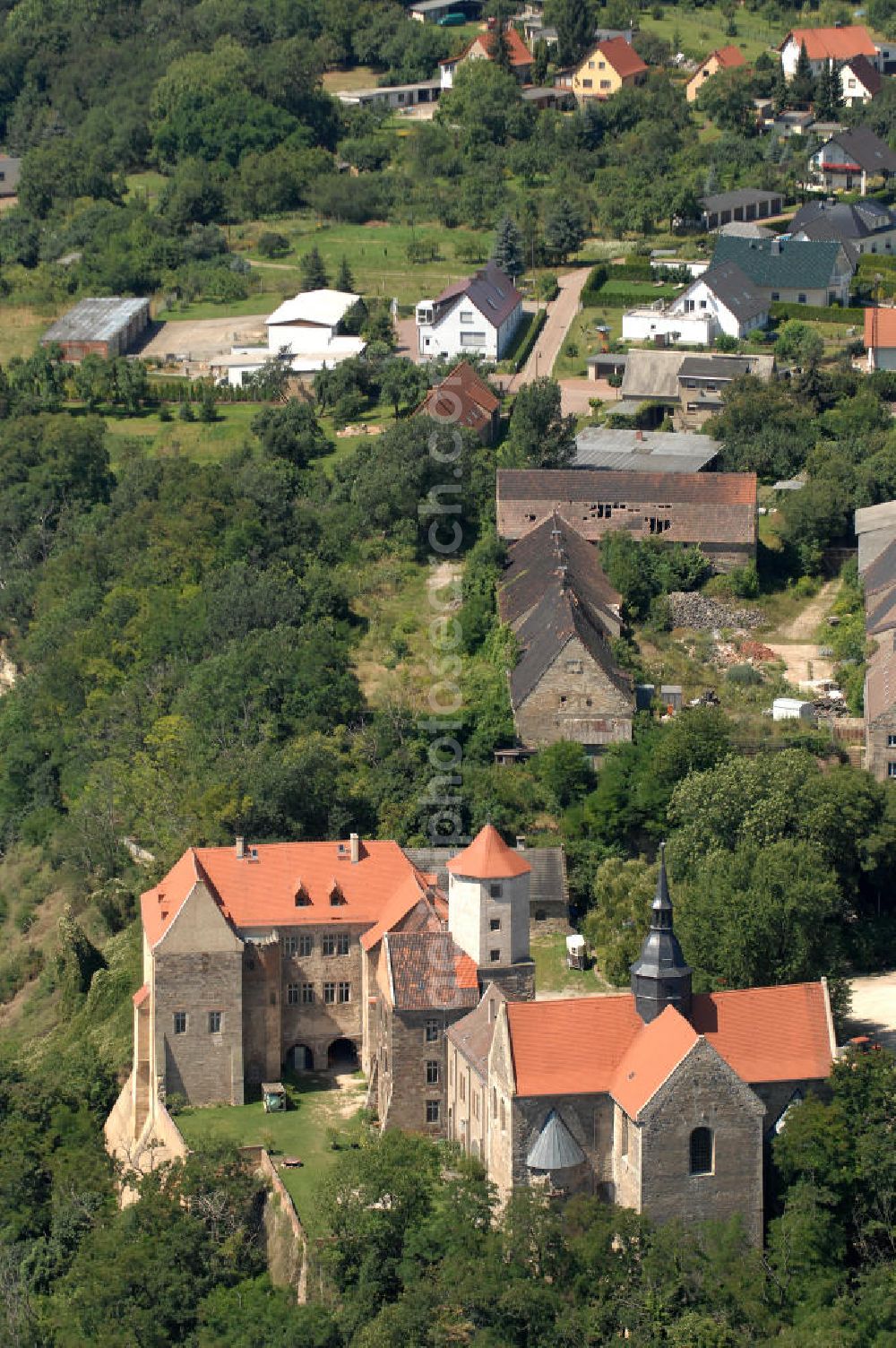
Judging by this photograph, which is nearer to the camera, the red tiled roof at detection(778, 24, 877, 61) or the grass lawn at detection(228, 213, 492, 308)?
the grass lawn at detection(228, 213, 492, 308)

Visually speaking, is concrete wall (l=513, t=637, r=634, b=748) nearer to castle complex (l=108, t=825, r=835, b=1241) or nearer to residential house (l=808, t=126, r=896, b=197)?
castle complex (l=108, t=825, r=835, b=1241)

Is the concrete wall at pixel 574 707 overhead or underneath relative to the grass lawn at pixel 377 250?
underneath

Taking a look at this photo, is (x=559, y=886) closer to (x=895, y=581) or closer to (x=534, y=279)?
(x=895, y=581)

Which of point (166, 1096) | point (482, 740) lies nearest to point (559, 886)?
point (482, 740)

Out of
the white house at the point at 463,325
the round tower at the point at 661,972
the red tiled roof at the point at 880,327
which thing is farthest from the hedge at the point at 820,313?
the round tower at the point at 661,972

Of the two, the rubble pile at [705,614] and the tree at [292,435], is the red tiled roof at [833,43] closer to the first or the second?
the tree at [292,435]

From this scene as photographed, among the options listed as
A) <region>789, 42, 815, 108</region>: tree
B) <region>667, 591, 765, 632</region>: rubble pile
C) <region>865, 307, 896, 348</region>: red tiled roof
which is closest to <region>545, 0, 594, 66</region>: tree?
<region>789, 42, 815, 108</region>: tree

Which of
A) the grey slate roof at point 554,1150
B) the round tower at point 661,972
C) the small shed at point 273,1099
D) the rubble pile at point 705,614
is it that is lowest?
the small shed at point 273,1099

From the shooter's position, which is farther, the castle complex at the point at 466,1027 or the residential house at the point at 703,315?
the residential house at the point at 703,315
